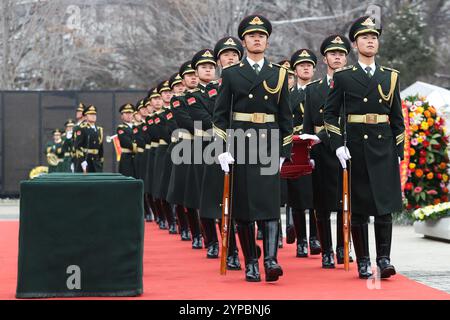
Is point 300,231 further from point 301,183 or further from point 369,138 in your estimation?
point 369,138

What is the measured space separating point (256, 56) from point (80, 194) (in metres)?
2.09

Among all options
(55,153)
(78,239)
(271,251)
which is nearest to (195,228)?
(271,251)

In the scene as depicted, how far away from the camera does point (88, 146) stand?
68.7 ft

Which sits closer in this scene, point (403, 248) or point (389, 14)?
point (403, 248)

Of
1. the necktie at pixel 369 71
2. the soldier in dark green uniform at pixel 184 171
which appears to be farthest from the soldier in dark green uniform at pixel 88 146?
the necktie at pixel 369 71

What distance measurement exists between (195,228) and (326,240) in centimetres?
261

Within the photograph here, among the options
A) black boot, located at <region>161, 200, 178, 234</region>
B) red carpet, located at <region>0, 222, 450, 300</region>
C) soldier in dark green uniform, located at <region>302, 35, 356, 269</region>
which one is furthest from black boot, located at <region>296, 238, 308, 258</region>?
black boot, located at <region>161, 200, 178, 234</region>

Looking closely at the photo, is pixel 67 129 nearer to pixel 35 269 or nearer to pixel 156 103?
pixel 156 103

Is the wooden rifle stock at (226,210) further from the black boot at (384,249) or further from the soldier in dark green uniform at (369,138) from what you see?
the black boot at (384,249)

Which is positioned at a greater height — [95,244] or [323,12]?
[323,12]

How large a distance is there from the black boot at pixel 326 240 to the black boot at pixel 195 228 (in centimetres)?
235

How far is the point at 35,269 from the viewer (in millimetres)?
8023

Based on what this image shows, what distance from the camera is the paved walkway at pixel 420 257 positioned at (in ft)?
31.5
